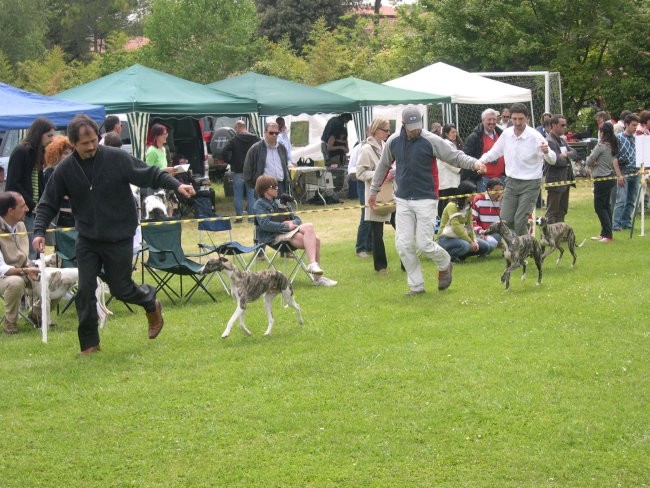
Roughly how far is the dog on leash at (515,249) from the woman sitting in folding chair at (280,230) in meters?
2.00

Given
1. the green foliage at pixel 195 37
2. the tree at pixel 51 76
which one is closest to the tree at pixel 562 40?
Answer: the green foliage at pixel 195 37

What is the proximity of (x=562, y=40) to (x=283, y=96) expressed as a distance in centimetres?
1220

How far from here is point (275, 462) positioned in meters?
5.45

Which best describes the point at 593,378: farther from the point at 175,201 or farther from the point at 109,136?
the point at 175,201

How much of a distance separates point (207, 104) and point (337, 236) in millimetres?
3984

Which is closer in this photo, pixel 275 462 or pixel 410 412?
pixel 275 462

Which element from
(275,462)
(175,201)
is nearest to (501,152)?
(275,462)

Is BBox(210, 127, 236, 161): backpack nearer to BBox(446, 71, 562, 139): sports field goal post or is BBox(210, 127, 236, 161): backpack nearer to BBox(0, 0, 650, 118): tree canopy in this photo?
BBox(0, 0, 650, 118): tree canopy

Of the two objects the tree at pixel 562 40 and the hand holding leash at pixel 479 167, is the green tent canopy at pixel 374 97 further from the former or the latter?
the hand holding leash at pixel 479 167

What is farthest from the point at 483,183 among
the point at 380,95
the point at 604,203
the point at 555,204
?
the point at 380,95

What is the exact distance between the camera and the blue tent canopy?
1345 cm

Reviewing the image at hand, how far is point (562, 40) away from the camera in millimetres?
28656

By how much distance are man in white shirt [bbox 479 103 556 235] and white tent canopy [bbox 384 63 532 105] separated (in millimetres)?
10716

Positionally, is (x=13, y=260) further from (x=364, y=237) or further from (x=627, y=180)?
(x=627, y=180)
